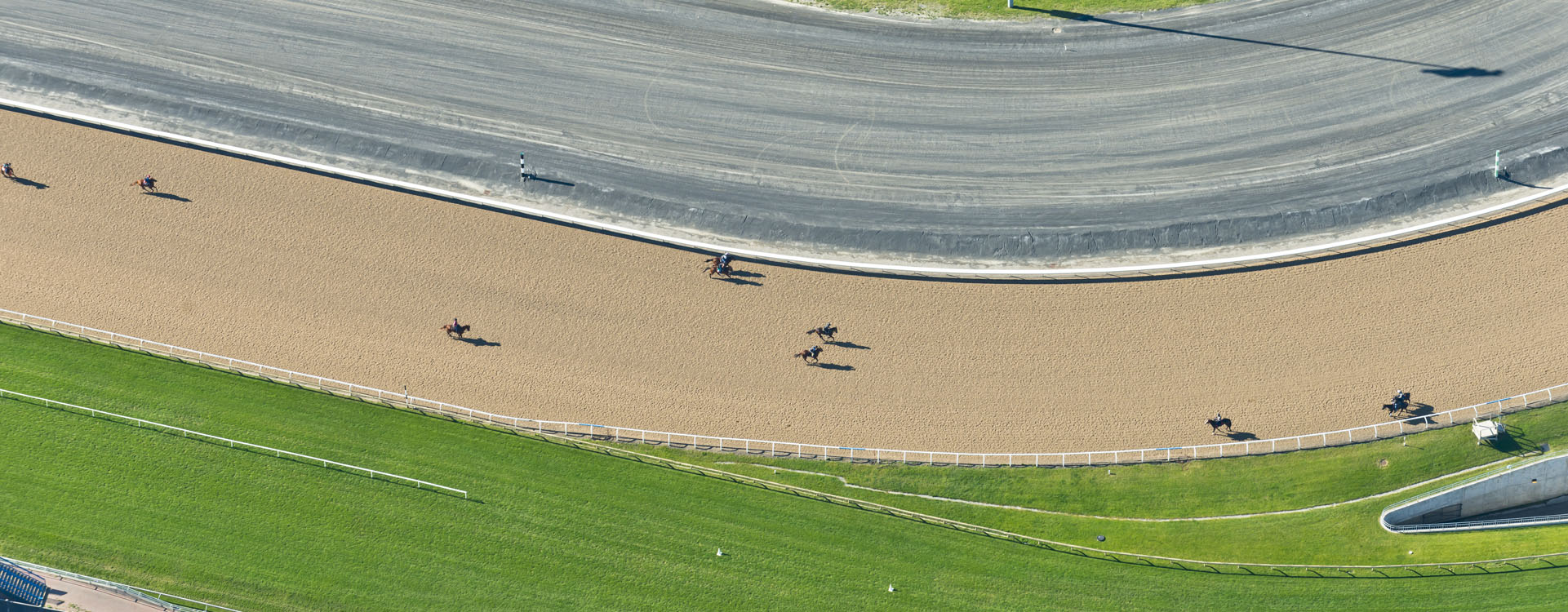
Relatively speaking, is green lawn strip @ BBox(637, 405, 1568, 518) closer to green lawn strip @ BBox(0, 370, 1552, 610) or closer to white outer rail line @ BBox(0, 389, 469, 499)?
green lawn strip @ BBox(0, 370, 1552, 610)

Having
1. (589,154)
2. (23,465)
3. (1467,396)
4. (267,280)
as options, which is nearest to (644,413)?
(589,154)

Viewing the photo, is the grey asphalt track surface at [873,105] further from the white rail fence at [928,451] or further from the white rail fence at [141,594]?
the white rail fence at [141,594]

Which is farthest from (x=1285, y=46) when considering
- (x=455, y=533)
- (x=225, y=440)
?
(x=225, y=440)

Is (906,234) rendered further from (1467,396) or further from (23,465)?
(23,465)

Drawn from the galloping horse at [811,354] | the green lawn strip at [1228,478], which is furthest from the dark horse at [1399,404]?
the galloping horse at [811,354]

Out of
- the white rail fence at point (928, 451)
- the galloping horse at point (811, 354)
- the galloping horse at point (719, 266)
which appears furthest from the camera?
the galloping horse at point (719, 266)

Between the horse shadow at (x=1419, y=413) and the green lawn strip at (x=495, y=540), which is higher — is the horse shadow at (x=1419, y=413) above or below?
above

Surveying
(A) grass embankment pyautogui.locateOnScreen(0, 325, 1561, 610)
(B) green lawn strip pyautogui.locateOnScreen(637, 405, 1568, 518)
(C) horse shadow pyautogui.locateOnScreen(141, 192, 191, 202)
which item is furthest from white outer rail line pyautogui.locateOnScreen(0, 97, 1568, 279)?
(C) horse shadow pyautogui.locateOnScreen(141, 192, 191, 202)
